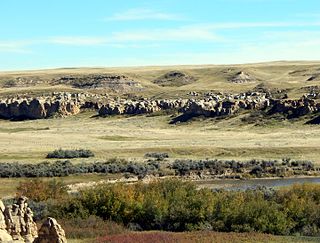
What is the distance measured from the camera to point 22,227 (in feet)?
73.4

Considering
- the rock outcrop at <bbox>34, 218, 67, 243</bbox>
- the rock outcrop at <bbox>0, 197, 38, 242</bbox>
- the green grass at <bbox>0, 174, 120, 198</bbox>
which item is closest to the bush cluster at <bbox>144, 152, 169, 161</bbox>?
the green grass at <bbox>0, 174, 120, 198</bbox>

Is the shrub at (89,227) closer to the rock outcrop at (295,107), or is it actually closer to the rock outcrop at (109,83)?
the rock outcrop at (295,107)

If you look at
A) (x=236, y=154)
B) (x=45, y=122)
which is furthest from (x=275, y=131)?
(x=45, y=122)

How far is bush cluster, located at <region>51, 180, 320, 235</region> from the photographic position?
93.4 ft

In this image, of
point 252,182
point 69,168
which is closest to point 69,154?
point 69,168

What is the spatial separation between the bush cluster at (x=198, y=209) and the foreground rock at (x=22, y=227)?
317 inches

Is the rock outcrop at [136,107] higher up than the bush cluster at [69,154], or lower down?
lower down

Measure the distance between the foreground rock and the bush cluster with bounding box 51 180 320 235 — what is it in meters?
8.06

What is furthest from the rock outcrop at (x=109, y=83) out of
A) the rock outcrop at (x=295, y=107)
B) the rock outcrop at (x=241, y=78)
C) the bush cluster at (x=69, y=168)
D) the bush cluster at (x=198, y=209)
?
the bush cluster at (x=198, y=209)

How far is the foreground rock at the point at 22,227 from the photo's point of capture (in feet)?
65.6

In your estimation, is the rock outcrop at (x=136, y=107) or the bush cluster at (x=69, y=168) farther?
the rock outcrop at (x=136, y=107)

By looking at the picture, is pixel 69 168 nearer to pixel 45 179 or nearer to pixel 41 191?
pixel 45 179

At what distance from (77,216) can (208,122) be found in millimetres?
62074

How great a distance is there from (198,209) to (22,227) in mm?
9879
